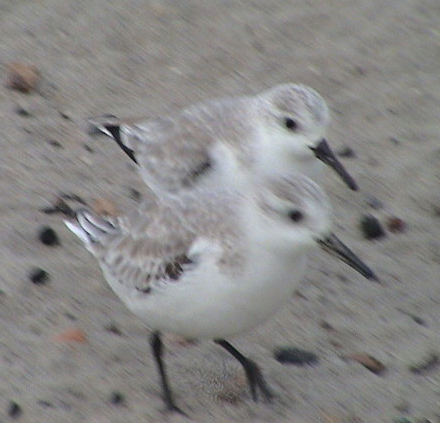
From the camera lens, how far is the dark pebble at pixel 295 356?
541cm

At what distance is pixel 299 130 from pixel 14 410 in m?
1.71

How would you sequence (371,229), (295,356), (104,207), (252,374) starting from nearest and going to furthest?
(252,374), (295,356), (104,207), (371,229)

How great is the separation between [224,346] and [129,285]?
0.53 m

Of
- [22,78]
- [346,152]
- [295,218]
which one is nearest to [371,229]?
[346,152]

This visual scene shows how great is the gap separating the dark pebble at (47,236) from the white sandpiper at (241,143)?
503mm

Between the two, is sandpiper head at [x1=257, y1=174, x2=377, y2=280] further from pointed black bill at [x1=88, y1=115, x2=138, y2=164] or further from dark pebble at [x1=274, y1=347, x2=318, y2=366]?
pointed black bill at [x1=88, y1=115, x2=138, y2=164]

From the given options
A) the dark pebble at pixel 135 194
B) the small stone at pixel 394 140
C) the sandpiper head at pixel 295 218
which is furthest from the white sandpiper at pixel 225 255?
the small stone at pixel 394 140

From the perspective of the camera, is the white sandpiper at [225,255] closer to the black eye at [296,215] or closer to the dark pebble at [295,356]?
the black eye at [296,215]

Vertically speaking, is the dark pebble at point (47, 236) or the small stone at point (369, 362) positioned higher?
the dark pebble at point (47, 236)

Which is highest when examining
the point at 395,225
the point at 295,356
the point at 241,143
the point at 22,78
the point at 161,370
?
the point at 241,143

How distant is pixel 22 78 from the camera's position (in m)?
6.93

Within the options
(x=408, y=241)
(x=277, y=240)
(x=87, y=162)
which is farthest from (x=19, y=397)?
(x=408, y=241)

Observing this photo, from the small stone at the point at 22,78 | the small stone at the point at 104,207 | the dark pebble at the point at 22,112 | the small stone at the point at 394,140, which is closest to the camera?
the small stone at the point at 104,207

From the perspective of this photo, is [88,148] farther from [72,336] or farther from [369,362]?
[369,362]
